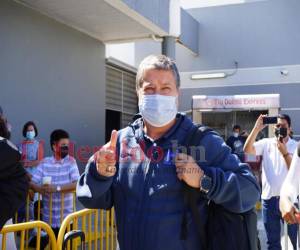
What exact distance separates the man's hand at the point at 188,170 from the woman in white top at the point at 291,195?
51.1 inches

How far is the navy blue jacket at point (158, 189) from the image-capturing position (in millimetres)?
1849

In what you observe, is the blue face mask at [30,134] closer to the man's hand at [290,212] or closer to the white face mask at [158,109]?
the man's hand at [290,212]

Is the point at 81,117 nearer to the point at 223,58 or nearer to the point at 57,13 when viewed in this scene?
the point at 57,13

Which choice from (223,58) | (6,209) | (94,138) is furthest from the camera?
(223,58)

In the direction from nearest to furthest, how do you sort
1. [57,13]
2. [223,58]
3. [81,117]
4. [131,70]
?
1. [57,13]
2. [81,117]
3. [131,70]
4. [223,58]

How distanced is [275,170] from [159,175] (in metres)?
3.31

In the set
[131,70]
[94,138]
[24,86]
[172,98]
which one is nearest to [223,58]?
[131,70]

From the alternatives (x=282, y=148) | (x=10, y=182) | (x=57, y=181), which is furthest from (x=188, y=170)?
(x=57, y=181)

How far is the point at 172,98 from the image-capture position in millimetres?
2064

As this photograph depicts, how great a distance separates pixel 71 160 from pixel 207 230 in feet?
11.1

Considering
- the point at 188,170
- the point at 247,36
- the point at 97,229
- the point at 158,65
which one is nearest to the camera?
the point at 188,170

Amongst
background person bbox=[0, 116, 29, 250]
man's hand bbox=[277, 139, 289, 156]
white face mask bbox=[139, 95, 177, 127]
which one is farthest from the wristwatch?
man's hand bbox=[277, 139, 289, 156]

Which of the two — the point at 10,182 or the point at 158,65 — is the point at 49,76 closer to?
the point at 10,182

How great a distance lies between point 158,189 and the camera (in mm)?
1919
